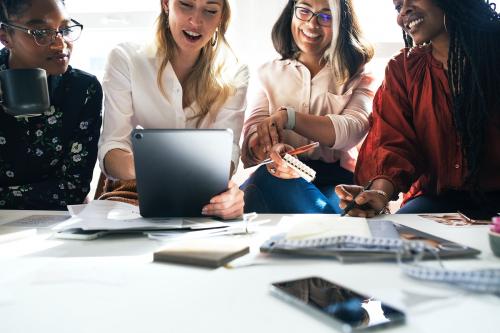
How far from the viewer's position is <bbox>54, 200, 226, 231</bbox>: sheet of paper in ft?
3.37

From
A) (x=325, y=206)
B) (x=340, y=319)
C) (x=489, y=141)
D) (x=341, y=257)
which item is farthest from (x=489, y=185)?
(x=340, y=319)

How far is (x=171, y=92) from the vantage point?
1726 millimetres

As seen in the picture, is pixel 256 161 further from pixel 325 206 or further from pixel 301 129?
pixel 325 206

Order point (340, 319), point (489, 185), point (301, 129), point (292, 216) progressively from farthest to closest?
point (301, 129) → point (489, 185) → point (292, 216) → point (340, 319)

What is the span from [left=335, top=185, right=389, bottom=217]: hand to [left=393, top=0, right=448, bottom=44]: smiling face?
0.61 metres

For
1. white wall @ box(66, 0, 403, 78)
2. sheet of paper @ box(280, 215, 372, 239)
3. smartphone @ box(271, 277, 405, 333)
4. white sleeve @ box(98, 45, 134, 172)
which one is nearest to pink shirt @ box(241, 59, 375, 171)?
white sleeve @ box(98, 45, 134, 172)

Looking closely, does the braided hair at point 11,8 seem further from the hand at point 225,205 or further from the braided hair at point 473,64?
the braided hair at point 473,64

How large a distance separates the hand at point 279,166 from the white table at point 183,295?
0.66 meters

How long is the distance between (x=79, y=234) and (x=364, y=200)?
2.10 feet

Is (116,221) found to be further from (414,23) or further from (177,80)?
(414,23)

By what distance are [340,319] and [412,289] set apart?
17 centimetres

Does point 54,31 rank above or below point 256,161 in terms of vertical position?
above

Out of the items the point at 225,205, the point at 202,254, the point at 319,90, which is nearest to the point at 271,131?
the point at 319,90

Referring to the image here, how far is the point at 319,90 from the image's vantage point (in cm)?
194
